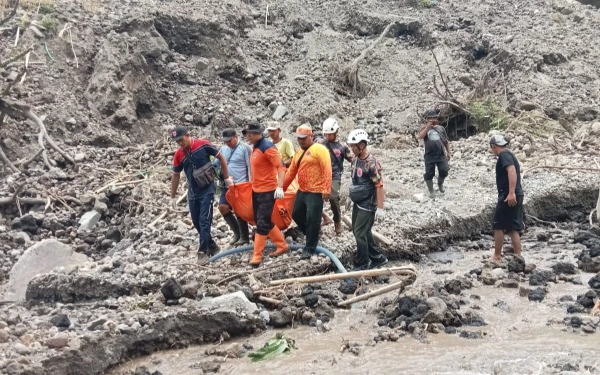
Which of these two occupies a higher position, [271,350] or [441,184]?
[441,184]

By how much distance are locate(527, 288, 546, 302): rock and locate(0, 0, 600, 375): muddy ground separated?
0.09ft

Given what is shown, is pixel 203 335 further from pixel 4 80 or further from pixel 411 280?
pixel 4 80

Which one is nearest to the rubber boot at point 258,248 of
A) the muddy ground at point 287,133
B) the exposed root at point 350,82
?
the muddy ground at point 287,133

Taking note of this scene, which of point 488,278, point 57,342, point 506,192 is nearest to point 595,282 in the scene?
point 488,278

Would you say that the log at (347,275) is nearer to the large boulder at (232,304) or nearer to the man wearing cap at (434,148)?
the large boulder at (232,304)

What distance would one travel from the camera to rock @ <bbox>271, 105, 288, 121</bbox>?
47.9 feet

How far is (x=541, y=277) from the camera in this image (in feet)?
23.1

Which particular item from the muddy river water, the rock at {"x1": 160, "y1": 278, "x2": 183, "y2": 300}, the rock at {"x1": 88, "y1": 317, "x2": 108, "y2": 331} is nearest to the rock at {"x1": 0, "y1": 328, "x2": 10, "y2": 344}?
the rock at {"x1": 88, "y1": 317, "x2": 108, "y2": 331}

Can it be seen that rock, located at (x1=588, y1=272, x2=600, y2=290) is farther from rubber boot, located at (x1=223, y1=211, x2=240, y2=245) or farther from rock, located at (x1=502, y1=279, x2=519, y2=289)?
rubber boot, located at (x1=223, y1=211, x2=240, y2=245)

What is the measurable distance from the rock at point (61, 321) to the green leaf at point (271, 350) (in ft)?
5.19

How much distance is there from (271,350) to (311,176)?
193 cm

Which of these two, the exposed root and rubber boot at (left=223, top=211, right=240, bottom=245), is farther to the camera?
the exposed root

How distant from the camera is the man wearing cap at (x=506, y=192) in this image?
6996 millimetres

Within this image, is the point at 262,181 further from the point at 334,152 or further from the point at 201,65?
the point at 201,65
